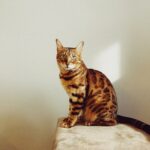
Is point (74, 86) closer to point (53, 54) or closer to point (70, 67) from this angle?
point (70, 67)

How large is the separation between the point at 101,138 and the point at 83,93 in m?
0.21

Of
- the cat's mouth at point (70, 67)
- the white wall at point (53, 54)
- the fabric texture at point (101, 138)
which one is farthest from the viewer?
the white wall at point (53, 54)

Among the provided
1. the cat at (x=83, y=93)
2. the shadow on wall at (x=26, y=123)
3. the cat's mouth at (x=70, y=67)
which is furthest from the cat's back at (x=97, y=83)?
the shadow on wall at (x=26, y=123)

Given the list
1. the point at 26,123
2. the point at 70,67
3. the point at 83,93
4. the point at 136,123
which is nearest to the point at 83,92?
the point at 83,93

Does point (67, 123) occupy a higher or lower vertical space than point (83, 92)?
lower

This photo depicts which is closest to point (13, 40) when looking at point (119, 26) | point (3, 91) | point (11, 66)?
point (11, 66)

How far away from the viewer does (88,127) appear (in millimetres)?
1260

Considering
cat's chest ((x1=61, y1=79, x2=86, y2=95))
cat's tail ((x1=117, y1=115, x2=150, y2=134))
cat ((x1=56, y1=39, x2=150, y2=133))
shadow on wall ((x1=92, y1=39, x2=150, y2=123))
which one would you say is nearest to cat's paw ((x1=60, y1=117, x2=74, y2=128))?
cat ((x1=56, y1=39, x2=150, y2=133))

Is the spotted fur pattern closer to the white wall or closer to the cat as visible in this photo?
the cat

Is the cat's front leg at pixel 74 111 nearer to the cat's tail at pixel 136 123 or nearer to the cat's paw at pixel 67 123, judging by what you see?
the cat's paw at pixel 67 123

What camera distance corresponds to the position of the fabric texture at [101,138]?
41.9 inches

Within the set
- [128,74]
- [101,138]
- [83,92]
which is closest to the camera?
[101,138]

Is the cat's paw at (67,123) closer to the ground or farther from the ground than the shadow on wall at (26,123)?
farther from the ground

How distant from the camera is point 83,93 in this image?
126 centimetres
